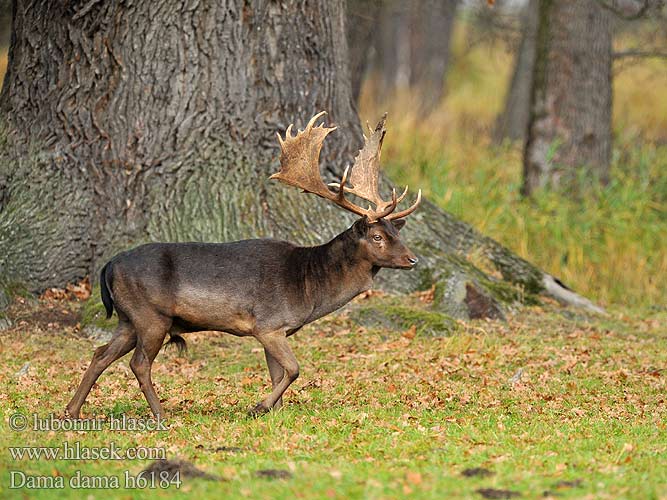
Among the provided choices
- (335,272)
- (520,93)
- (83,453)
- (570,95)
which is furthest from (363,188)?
(520,93)

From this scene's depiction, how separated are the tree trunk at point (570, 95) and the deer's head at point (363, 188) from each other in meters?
7.30

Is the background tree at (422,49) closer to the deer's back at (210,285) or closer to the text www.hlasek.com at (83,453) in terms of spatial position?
the deer's back at (210,285)

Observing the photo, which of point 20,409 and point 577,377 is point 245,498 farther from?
point 577,377

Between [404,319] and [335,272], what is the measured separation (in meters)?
2.63

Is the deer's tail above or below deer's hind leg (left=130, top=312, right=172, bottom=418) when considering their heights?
above

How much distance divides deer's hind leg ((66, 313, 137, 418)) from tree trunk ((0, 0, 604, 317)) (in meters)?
2.92

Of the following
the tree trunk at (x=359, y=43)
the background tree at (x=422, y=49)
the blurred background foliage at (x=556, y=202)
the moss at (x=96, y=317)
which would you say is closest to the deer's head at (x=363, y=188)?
the moss at (x=96, y=317)

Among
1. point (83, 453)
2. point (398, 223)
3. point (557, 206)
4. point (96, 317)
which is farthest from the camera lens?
point (557, 206)

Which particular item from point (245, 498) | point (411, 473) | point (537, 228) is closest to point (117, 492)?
point (245, 498)

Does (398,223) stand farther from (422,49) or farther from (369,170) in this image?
(422,49)

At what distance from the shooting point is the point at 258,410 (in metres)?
7.92

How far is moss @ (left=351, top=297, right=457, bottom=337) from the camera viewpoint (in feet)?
35.2

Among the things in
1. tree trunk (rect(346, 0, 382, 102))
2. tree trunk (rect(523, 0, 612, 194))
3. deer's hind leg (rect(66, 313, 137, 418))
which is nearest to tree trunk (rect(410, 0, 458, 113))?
tree trunk (rect(346, 0, 382, 102))

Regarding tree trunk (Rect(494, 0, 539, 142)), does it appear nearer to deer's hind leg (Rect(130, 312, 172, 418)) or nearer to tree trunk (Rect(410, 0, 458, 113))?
tree trunk (Rect(410, 0, 458, 113))
